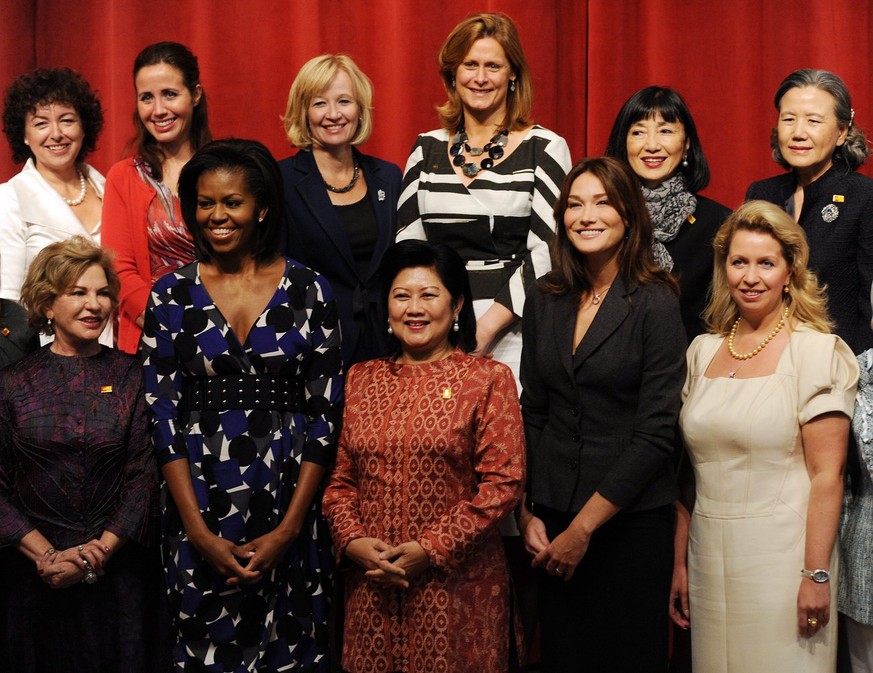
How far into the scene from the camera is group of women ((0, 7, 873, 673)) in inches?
109

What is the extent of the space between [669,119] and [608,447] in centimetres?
113

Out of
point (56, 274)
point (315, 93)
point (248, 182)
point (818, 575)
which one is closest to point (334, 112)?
point (315, 93)

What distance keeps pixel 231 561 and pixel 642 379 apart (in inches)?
43.3

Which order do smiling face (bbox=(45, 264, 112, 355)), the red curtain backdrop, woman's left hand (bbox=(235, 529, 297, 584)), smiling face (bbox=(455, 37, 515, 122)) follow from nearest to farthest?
woman's left hand (bbox=(235, 529, 297, 584)) → smiling face (bbox=(45, 264, 112, 355)) → smiling face (bbox=(455, 37, 515, 122)) → the red curtain backdrop

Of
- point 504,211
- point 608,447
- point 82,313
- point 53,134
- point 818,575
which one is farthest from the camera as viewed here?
point 53,134

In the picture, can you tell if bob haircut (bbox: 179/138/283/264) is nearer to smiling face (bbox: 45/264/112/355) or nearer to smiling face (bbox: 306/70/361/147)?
smiling face (bbox: 45/264/112/355)

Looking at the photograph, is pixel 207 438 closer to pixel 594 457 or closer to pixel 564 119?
pixel 594 457

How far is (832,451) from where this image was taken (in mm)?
2734

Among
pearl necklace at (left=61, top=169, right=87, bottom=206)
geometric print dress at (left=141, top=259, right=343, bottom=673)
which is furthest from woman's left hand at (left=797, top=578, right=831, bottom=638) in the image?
pearl necklace at (left=61, top=169, right=87, bottom=206)

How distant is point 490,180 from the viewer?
130 inches

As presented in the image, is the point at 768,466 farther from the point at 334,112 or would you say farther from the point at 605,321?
the point at 334,112

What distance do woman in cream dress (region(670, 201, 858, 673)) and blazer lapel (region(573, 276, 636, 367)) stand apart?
0.29 m

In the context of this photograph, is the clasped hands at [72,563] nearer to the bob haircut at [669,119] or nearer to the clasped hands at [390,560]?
the clasped hands at [390,560]

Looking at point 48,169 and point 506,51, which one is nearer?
point 506,51
